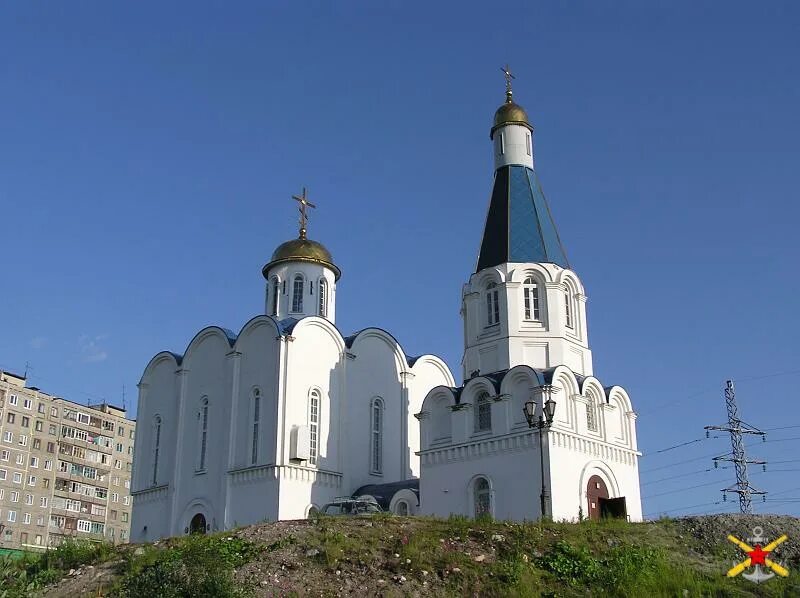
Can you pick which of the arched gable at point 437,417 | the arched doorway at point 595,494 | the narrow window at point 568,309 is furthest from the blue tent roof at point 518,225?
the arched doorway at point 595,494

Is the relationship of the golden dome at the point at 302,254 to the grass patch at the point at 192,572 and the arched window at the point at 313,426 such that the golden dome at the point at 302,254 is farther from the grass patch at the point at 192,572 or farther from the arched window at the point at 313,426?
the grass patch at the point at 192,572

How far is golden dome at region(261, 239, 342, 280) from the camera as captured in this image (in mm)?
30125

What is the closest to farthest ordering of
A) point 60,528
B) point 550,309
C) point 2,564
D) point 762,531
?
point 2,564
point 762,531
point 550,309
point 60,528

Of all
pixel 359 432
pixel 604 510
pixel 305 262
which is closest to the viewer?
pixel 604 510

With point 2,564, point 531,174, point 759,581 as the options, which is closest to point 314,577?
point 2,564

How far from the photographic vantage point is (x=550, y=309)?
2458cm

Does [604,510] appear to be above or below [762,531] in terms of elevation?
above

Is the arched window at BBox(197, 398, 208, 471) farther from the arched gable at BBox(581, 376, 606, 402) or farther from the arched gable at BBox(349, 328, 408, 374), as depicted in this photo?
the arched gable at BBox(581, 376, 606, 402)

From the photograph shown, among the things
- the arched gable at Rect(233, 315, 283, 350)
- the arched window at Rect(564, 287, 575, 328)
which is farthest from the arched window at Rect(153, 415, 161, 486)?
the arched window at Rect(564, 287, 575, 328)

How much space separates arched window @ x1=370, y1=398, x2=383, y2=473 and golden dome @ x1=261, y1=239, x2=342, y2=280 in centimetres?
490

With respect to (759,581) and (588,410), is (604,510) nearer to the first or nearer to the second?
(588,410)

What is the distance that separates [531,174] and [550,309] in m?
4.65

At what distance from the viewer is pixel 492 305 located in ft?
82.4

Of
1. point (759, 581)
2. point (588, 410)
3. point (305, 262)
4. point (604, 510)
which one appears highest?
point (305, 262)
